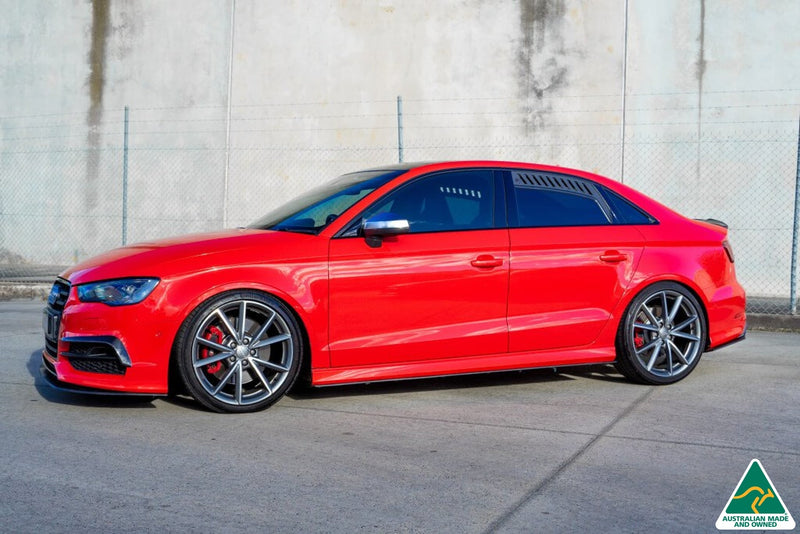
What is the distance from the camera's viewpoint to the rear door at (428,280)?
19.2 feet

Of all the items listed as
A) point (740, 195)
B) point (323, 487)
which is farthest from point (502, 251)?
point (740, 195)

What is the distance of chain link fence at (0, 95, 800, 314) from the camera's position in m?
13.7

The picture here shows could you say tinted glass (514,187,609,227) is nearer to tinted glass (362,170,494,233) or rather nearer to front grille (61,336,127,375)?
tinted glass (362,170,494,233)

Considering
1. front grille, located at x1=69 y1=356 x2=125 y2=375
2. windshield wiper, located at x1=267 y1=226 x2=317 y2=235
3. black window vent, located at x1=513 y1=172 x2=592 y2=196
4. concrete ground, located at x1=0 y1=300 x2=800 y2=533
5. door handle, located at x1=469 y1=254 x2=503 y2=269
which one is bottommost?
concrete ground, located at x1=0 y1=300 x2=800 y2=533

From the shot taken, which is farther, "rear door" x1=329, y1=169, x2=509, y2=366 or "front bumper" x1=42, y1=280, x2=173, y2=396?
"rear door" x1=329, y1=169, x2=509, y2=366

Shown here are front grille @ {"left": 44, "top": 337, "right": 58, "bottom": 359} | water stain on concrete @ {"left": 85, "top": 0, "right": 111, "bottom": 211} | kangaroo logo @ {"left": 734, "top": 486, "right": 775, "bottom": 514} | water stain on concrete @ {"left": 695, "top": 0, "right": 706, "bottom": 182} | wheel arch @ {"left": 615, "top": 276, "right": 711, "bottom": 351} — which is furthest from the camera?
water stain on concrete @ {"left": 85, "top": 0, "right": 111, "bottom": 211}

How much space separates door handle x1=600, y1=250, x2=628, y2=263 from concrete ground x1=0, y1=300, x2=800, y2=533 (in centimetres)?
89

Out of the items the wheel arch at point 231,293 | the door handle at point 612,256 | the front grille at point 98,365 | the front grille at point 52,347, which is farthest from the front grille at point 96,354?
the door handle at point 612,256

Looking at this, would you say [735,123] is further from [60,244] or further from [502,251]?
[60,244]

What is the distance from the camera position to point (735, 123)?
13891 mm

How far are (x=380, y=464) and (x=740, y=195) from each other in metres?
10.4

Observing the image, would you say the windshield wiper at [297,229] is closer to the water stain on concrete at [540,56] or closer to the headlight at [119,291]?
the headlight at [119,291]

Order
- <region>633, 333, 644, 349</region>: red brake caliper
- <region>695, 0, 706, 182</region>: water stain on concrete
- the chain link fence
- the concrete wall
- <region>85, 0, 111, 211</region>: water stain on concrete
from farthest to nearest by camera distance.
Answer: <region>85, 0, 111, 211</region>: water stain on concrete
<region>695, 0, 706, 182</region>: water stain on concrete
the concrete wall
the chain link fence
<region>633, 333, 644, 349</region>: red brake caliper

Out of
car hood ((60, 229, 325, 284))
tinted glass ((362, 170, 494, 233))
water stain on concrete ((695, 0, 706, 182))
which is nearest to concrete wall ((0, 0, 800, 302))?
water stain on concrete ((695, 0, 706, 182))
